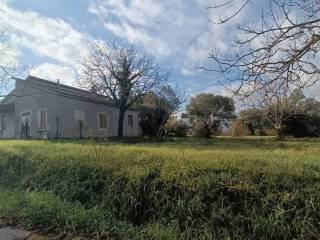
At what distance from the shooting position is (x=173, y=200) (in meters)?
4.57

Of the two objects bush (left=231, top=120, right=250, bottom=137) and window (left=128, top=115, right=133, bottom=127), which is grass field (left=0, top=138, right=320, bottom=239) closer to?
window (left=128, top=115, right=133, bottom=127)

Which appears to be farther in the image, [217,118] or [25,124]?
[217,118]

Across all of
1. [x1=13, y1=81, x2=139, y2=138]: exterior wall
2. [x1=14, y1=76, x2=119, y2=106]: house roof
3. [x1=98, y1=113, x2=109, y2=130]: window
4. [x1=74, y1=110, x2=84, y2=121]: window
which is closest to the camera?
[x1=13, y1=81, x2=139, y2=138]: exterior wall

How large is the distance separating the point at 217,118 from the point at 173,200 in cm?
4496

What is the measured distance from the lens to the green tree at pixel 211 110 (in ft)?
153

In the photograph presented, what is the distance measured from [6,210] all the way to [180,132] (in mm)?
33030

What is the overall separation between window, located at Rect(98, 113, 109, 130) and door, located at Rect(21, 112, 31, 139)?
209 inches

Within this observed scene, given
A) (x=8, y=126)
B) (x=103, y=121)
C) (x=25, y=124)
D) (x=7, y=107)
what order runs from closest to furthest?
(x=25, y=124) → (x=103, y=121) → (x=7, y=107) → (x=8, y=126)

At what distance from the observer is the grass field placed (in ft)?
13.0

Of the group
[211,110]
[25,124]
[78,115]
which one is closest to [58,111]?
[78,115]

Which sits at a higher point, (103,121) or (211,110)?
(211,110)

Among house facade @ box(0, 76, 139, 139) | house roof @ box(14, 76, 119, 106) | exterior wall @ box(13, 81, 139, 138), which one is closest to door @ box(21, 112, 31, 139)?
house facade @ box(0, 76, 139, 139)

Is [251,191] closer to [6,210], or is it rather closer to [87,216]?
[87,216]

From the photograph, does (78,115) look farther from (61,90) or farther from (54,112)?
(61,90)
